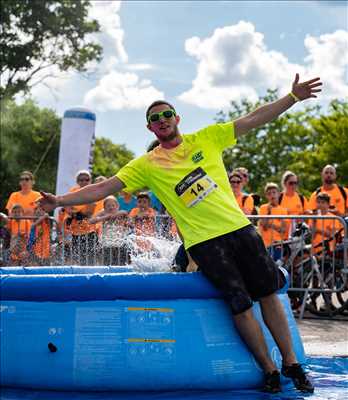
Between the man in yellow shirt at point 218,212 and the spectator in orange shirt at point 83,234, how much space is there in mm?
4352

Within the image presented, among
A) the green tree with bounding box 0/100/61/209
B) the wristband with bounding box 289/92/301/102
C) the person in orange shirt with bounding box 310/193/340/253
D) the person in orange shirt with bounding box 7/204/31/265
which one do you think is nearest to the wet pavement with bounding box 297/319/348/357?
the person in orange shirt with bounding box 310/193/340/253

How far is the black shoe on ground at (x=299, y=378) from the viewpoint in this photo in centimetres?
512

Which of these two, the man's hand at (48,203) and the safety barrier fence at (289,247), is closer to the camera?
the man's hand at (48,203)

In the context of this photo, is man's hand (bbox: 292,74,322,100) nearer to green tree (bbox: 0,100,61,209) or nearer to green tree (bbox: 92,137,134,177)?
green tree (bbox: 0,100,61,209)

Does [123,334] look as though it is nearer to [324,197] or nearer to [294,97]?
[294,97]

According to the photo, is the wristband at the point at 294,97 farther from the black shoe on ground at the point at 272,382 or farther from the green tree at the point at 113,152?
the green tree at the point at 113,152

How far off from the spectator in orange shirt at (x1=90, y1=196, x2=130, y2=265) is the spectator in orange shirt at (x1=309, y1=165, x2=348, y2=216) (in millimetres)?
2515

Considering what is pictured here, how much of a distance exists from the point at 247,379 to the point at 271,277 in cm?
71

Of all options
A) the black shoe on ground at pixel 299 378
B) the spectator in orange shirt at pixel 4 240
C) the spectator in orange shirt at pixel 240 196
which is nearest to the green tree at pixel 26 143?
the spectator in orange shirt at pixel 4 240

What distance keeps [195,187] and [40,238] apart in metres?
5.94

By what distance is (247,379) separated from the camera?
528cm

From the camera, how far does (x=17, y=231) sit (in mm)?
11211

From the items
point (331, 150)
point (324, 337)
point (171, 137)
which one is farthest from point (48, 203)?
point (331, 150)

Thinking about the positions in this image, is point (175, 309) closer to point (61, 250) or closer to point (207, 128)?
point (207, 128)
